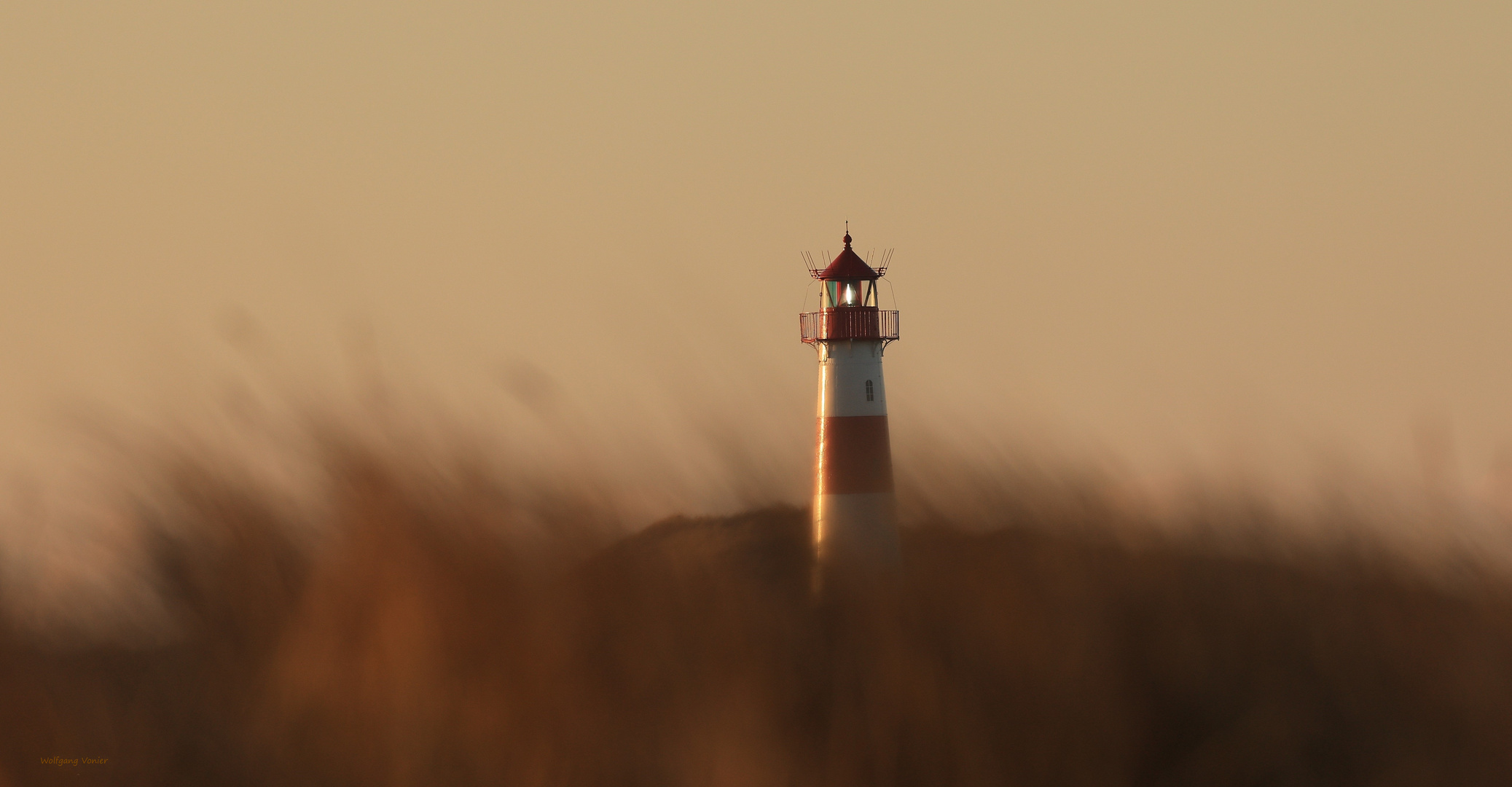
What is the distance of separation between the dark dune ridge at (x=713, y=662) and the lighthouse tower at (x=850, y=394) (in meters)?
8.32

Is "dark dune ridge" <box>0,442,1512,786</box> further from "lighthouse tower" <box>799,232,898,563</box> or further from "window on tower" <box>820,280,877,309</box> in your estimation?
"window on tower" <box>820,280,877,309</box>

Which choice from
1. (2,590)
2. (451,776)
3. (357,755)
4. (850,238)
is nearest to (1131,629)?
(451,776)

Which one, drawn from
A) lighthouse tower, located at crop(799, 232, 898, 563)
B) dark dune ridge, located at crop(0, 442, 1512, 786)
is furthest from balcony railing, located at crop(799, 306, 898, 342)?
dark dune ridge, located at crop(0, 442, 1512, 786)

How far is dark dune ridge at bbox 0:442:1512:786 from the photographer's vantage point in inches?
154

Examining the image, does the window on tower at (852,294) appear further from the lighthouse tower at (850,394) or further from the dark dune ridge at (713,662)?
the dark dune ridge at (713,662)

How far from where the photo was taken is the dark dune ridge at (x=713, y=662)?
3.92 meters

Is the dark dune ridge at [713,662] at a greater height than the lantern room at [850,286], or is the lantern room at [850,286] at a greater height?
the lantern room at [850,286]

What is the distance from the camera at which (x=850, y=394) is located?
45.4 feet

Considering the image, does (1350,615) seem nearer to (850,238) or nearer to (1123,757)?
(1123,757)

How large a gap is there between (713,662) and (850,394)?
9761mm

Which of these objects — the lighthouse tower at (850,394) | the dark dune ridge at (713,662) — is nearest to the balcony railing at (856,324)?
the lighthouse tower at (850,394)

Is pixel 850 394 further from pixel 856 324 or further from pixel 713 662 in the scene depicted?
pixel 713 662

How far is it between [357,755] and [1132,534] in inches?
108

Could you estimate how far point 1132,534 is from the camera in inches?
188
